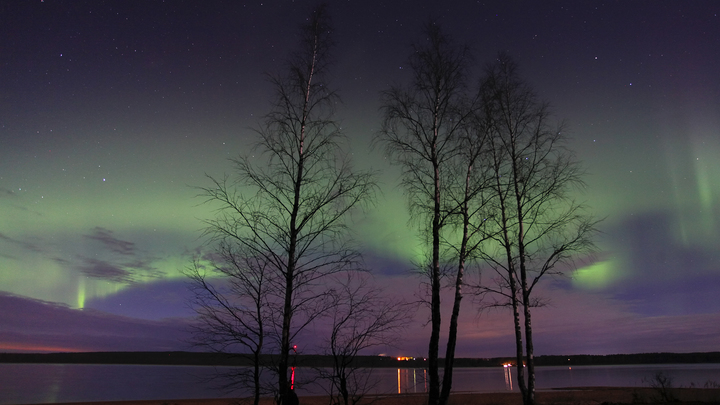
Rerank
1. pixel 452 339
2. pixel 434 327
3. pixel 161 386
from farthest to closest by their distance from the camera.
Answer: pixel 161 386 → pixel 452 339 → pixel 434 327

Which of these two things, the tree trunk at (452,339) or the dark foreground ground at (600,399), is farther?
the dark foreground ground at (600,399)

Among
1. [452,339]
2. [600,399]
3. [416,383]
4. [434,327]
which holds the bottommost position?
[600,399]

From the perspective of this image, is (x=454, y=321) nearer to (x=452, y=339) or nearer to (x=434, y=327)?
(x=452, y=339)

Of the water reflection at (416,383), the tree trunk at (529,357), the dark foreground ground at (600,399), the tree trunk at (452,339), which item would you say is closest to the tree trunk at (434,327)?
the water reflection at (416,383)

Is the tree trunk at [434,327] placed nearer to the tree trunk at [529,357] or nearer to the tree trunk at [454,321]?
the tree trunk at [454,321]

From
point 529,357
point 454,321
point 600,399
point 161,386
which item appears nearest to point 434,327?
point 454,321

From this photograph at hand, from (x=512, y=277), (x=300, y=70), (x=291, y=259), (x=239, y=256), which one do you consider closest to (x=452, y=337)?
(x=512, y=277)

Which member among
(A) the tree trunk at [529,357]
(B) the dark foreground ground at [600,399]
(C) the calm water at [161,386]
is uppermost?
(A) the tree trunk at [529,357]

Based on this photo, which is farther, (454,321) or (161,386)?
(161,386)

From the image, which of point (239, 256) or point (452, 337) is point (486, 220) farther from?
point (239, 256)

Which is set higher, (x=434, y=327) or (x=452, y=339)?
(x=434, y=327)

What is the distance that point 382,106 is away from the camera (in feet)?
47.9

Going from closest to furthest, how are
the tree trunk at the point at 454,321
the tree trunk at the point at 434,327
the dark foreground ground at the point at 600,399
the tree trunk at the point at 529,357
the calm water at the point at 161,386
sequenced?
1. the tree trunk at the point at 434,327
2. the tree trunk at the point at 454,321
3. the tree trunk at the point at 529,357
4. the dark foreground ground at the point at 600,399
5. the calm water at the point at 161,386

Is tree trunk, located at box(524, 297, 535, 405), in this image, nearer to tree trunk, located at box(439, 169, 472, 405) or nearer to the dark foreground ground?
tree trunk, located at box(439, 169, 472, 405)
